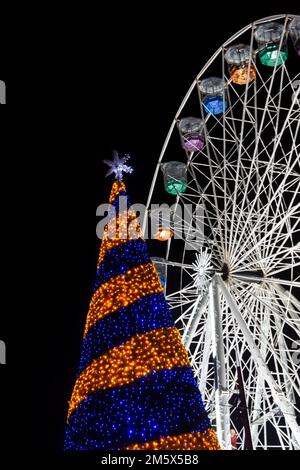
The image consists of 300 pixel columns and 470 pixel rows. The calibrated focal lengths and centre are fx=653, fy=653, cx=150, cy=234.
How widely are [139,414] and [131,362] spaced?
457 millimetres

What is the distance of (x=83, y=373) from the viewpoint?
5.86 meters

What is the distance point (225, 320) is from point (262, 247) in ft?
5.47

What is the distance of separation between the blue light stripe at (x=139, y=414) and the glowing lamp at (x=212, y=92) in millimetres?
8401

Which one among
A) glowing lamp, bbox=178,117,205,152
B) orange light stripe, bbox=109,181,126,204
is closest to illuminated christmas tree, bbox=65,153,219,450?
orange light stripe, bbox=109,181,126,204

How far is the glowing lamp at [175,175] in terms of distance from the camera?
43.9 ft

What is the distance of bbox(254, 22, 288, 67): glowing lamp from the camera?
12523 mm

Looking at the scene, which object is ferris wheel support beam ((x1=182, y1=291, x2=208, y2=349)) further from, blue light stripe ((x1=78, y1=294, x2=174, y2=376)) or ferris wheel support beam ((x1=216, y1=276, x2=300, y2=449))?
blue light stripe ((x1=78, y1=294, x2=174, y2=376))

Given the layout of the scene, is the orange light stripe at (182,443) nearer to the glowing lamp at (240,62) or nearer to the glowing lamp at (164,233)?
the glowing lamp at (164,233)

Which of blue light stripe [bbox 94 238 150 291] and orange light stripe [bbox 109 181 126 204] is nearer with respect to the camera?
blue light stripe [bbox 94 238 150 291]

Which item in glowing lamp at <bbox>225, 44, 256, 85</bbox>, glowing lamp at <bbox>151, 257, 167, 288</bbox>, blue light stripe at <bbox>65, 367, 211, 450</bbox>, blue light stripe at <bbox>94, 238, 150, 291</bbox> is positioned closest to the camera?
blue light stripe at <bbox>65, 367, 211, 450</bbox>

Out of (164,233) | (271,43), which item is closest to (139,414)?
(164,233)

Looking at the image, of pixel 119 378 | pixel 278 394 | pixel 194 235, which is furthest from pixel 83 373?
pixel 194 235

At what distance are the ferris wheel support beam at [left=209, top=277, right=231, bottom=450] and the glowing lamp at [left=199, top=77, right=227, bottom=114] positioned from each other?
4211mm

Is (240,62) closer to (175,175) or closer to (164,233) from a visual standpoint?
(175,175)
